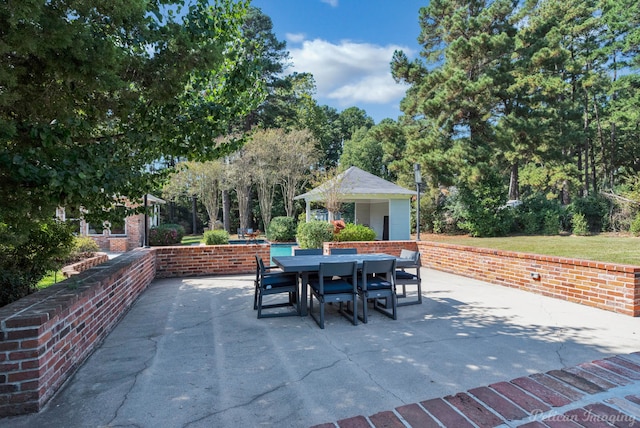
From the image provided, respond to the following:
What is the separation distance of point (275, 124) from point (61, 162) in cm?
2588

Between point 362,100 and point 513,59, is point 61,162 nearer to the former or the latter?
point 513,59

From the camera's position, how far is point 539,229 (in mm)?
18422

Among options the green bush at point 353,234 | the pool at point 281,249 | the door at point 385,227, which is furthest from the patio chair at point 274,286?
the door at point 385,227

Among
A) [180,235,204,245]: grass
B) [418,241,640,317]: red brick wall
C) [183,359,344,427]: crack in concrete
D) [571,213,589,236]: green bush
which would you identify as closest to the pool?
[180,235,204,245]: grass

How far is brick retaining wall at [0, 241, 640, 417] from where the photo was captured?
2531 millimetres

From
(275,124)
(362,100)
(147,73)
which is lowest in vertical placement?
(147,73)

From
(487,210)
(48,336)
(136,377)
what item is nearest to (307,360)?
(136,377)

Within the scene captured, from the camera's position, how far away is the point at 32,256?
5.05m

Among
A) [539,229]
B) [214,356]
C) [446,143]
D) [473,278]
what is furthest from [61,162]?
[539,229]

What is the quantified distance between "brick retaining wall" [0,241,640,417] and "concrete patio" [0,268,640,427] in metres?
0.18

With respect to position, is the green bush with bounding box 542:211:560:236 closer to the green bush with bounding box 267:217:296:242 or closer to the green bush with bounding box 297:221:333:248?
the green bush with bounding box 297:221:333:248

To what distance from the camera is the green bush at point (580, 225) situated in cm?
1689

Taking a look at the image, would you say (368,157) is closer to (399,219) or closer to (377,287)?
(399,219)

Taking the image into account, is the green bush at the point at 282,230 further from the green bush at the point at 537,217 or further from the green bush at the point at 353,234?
the green bush at the point at 537,217
